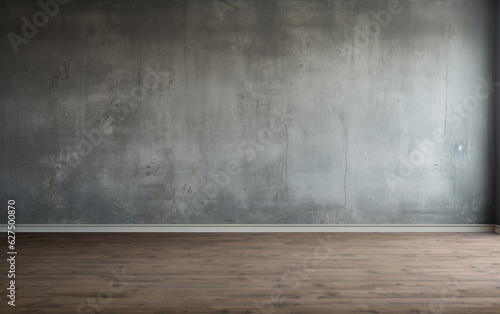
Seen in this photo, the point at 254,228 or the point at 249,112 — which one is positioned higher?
the point at 249,112

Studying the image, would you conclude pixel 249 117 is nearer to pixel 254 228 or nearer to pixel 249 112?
pixel 249 112

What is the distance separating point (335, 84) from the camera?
607 centimetres

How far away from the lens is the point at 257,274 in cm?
363

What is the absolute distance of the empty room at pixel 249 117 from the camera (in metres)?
6.00

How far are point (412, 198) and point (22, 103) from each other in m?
5.33

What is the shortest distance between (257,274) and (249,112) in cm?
286

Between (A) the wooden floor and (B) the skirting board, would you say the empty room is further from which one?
(A) the wooden floor

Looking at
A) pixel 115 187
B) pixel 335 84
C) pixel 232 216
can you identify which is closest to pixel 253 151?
pixel 232 216

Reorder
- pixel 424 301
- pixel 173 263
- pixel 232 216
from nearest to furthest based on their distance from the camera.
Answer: pixel 424 301 → pixel 173 263 → pixel 232 216

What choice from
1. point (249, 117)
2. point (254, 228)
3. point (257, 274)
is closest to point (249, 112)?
point (249, 117)

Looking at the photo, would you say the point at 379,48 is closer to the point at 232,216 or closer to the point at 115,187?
the point at 232,216

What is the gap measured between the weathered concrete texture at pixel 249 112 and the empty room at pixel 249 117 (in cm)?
2

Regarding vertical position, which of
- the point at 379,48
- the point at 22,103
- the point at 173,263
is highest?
the point at 379,48

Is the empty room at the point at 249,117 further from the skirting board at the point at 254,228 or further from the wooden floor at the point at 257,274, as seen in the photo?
the wooden floor at the point at 257,274
